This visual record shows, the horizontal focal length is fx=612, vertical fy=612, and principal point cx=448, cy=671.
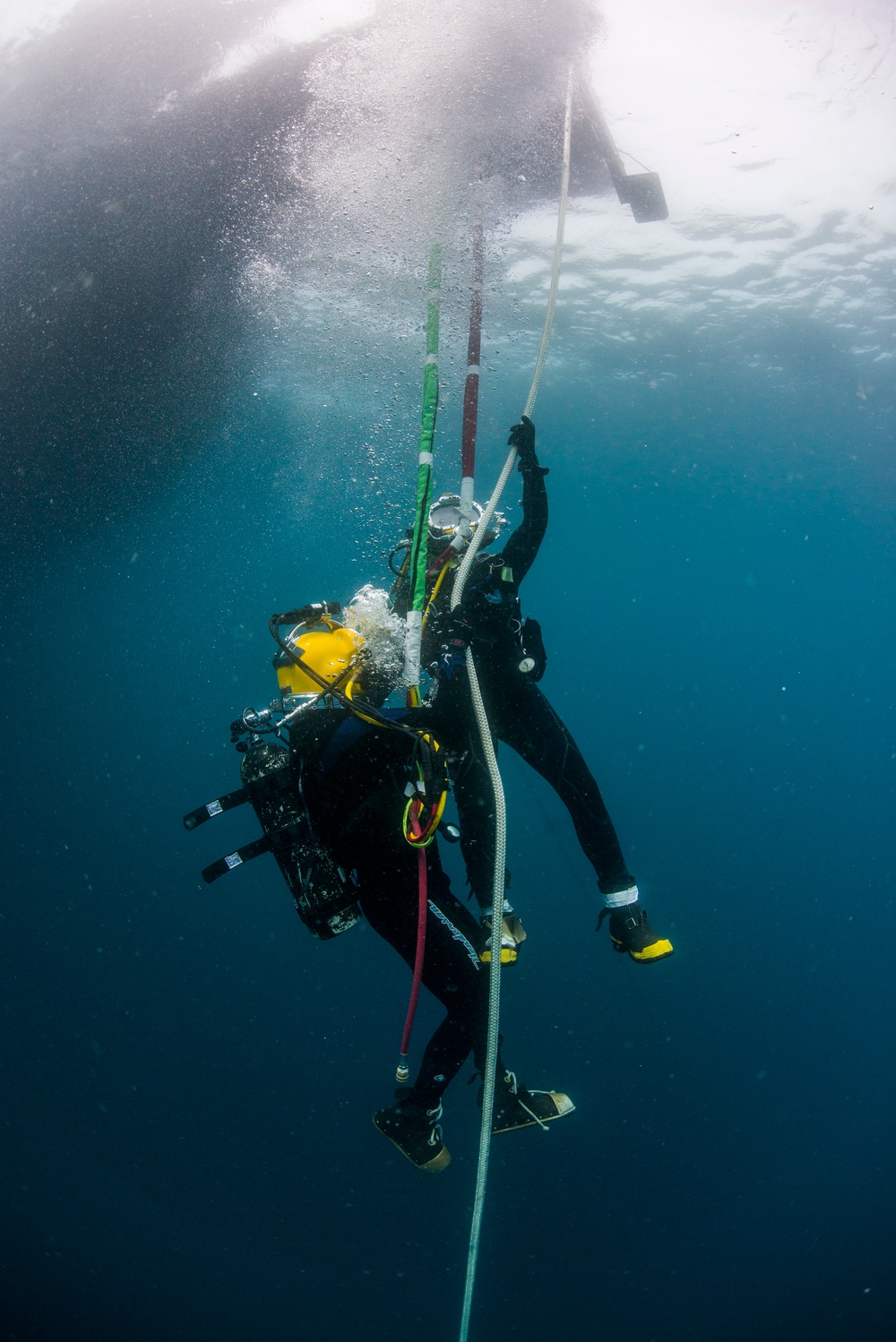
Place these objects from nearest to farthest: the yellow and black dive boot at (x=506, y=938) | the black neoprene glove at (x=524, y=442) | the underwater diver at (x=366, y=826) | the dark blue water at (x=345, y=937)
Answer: the underwater diver at (x=366, y=826)
the yellow and black dive boot at (x=506, y=938)
the black neoprene glove at (x=524, y=442)
the dark blue water at (x=345, y=937)

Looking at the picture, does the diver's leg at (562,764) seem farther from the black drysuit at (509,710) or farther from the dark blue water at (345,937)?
the dark blue water at (345,937)

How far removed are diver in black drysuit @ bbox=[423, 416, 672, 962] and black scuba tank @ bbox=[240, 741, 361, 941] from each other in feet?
3.11

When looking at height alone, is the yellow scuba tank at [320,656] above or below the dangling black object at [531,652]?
above

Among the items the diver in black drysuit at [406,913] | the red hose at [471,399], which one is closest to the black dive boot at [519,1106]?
the diver in black drysuit at [406,913]

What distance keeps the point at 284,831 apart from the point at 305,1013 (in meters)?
29.6

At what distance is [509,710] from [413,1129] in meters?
2.39

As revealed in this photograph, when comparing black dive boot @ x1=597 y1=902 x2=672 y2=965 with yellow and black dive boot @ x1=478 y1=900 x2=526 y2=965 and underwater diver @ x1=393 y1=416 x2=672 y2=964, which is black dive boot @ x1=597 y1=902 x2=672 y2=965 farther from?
yellow and black dive boot @ x1=478 y1=900 x2=526 y2=965

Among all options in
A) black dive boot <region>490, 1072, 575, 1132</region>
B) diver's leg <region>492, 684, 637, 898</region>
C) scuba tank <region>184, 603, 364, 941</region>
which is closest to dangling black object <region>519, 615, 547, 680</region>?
diver's leg <region>492, 684, 637, 898</region>

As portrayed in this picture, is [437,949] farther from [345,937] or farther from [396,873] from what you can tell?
Result: [345,937]

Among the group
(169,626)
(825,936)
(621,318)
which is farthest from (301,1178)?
(169,626)

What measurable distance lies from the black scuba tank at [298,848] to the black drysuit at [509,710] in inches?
36.2

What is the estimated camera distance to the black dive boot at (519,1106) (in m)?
3.23

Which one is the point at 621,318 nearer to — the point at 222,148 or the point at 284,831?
the point at 222,148

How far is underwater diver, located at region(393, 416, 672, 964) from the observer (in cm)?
358
